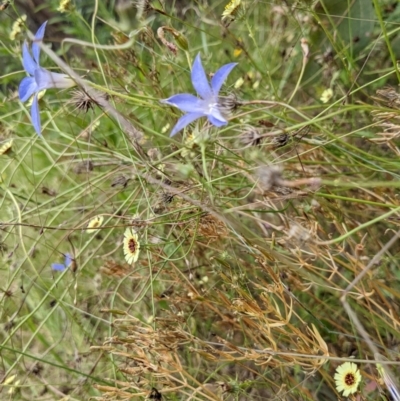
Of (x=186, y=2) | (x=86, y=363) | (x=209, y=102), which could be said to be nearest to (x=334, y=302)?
(x=86, y=363)

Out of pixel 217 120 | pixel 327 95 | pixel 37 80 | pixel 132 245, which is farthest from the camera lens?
pixel 327 95

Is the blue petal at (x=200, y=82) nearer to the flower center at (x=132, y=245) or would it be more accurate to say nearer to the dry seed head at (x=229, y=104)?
the dry seed head at (x=229, y=104)

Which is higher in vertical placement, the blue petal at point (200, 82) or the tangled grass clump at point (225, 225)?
the blue petal at point (200, 82)

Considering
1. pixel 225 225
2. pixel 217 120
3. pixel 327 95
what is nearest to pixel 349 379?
pixel 225 225

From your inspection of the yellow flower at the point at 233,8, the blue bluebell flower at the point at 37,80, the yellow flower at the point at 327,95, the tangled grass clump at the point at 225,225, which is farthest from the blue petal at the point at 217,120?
the yellow flower at the point at 327,95

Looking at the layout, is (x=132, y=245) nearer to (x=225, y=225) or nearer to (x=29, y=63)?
(x=225, y=225)

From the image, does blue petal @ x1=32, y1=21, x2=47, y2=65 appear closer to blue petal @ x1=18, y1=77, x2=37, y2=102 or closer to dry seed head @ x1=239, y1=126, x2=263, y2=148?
blue petal @ x1=18, y1=77, x2=37, y2=102

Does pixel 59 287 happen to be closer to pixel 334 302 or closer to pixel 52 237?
pixel 52 237
